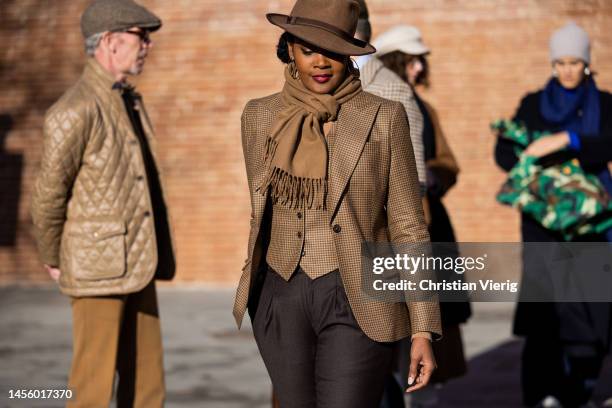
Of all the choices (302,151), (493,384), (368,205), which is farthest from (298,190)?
(493,384)

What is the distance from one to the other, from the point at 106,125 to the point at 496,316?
279 inches

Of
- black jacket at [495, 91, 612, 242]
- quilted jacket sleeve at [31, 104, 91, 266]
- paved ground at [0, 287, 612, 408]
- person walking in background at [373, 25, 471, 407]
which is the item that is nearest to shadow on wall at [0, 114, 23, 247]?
paved ground at [0, 287, 612, 408]

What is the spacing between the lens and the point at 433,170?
6.85 metres

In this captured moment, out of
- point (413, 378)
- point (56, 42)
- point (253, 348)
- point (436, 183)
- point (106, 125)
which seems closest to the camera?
point (413, 378)

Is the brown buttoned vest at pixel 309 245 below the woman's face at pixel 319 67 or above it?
below

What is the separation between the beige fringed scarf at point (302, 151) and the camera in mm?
3988

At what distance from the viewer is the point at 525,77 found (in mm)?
13492

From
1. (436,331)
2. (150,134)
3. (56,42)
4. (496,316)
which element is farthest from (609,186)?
(56,42)

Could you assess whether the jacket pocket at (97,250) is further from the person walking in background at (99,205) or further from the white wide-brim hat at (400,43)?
the white wide-brim hat at (400,43)

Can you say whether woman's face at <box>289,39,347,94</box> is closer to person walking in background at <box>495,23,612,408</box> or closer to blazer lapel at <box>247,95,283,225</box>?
blazer lapel at <box>247,95,283,225</box>

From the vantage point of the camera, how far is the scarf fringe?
13.1 ft

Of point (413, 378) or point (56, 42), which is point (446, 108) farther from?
point (413, 378)

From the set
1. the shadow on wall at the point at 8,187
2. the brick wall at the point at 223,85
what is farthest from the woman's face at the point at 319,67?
the shadow on wall at the point at 8,187

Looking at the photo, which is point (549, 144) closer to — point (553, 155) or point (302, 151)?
point (553, 155)
